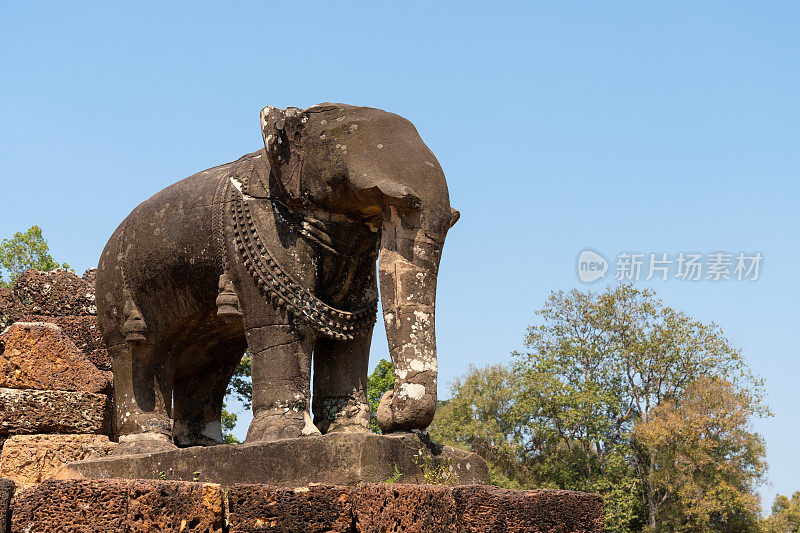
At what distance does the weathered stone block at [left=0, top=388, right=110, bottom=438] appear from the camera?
8.57 meters

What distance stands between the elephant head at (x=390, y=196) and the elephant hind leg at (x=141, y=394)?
1.86 m

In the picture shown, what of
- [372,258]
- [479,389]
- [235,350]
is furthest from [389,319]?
[479,389]

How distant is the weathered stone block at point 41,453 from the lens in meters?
8.47

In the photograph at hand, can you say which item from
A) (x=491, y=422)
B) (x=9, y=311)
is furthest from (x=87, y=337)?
(x=491, y=422)

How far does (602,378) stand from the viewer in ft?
129

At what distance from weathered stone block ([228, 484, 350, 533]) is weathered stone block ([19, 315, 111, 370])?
14.8ft

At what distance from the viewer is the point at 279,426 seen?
6242mm

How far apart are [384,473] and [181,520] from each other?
120 centimetres

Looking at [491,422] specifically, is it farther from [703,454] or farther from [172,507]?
[172,507]

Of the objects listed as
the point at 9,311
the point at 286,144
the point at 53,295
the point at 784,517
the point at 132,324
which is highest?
the point at 286,144

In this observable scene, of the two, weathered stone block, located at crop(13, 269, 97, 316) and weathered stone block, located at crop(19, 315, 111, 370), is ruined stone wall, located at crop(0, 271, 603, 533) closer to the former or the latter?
weathered stone block, located at crop(19, 315, 111, 370)

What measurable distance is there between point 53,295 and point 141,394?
113 inches

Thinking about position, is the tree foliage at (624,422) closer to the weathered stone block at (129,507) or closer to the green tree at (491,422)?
the green tree at (491,422)

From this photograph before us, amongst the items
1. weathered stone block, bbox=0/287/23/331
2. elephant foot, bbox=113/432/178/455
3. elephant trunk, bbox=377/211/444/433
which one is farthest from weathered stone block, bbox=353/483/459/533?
weathered stone block, bbox=0/287/23/331
